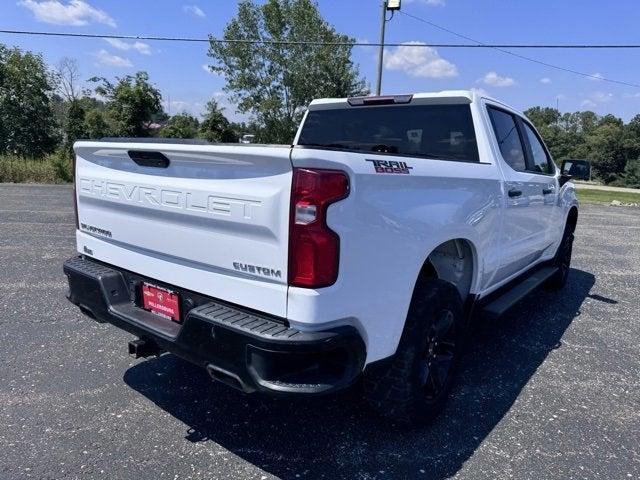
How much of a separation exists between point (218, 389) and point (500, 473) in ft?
6.03

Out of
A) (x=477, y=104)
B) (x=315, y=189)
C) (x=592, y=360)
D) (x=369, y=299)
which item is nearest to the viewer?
(x=315, y=189)

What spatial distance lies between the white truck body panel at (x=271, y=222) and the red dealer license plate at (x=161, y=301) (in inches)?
3.4

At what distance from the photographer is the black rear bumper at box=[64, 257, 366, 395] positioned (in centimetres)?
206

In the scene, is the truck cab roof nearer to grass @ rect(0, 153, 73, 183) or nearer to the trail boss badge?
the trail boss badge

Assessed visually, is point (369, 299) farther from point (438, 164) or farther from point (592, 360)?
point (592, 360)

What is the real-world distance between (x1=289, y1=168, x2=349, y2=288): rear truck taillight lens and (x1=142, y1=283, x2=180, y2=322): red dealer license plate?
837mm

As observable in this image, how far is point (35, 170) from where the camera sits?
58.6ft

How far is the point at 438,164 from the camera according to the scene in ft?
9.01

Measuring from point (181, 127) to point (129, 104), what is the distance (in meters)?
5.79

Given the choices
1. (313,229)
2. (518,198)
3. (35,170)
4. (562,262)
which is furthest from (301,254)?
(35,170)

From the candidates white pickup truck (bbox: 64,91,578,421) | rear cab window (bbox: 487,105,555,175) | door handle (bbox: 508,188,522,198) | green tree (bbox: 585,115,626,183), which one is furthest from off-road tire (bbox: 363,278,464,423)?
green tree (bbox: 585,115,626,183)

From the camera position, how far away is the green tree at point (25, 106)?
2248 cm

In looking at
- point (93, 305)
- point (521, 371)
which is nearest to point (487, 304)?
point (521, 371)

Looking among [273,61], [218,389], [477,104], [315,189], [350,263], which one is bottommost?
[218,389]
